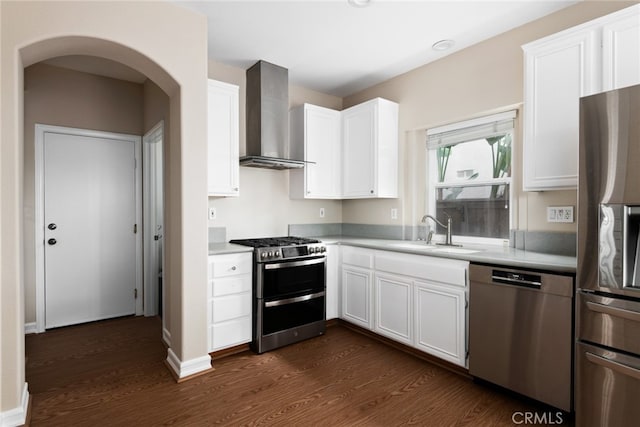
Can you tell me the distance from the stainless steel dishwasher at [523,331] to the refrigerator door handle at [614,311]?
207 millimetres

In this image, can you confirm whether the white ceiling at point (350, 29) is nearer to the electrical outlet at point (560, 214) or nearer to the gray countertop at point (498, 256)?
the electrical outlet at point (560, 214)

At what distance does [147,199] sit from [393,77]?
3.02 meters

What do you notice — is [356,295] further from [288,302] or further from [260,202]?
[260,202]

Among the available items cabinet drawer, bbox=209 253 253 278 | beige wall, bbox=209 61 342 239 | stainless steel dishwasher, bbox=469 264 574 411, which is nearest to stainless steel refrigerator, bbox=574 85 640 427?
stainless steel dishwasher, bbox=469 264 574 411

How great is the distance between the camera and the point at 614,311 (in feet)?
5.21

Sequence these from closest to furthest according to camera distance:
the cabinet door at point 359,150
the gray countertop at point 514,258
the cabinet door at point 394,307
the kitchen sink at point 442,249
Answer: the gray countertop at point 514,258, the kitchen sink at point 442,249, the cabinet door at point 394,307, the cabinet door at point 359,150

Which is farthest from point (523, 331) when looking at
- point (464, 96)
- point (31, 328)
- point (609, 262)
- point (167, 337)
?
point (31, 328)

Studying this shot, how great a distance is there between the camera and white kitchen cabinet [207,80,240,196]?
2881 mm

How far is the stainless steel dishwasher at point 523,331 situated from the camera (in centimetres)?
189

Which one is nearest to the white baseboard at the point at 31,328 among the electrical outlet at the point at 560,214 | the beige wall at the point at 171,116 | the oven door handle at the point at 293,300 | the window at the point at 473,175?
the beige wall at the point at 171,116

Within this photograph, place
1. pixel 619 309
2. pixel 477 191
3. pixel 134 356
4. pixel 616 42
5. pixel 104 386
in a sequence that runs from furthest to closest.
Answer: pixel 477 191 < pixel 134 356 < pixel 104 386 < pixel 616 42 < pixel 619 309

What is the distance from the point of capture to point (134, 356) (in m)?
2.79

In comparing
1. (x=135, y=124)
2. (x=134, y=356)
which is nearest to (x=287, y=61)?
(x=135, y=124)

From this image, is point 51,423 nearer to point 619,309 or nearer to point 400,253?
point 400,253
